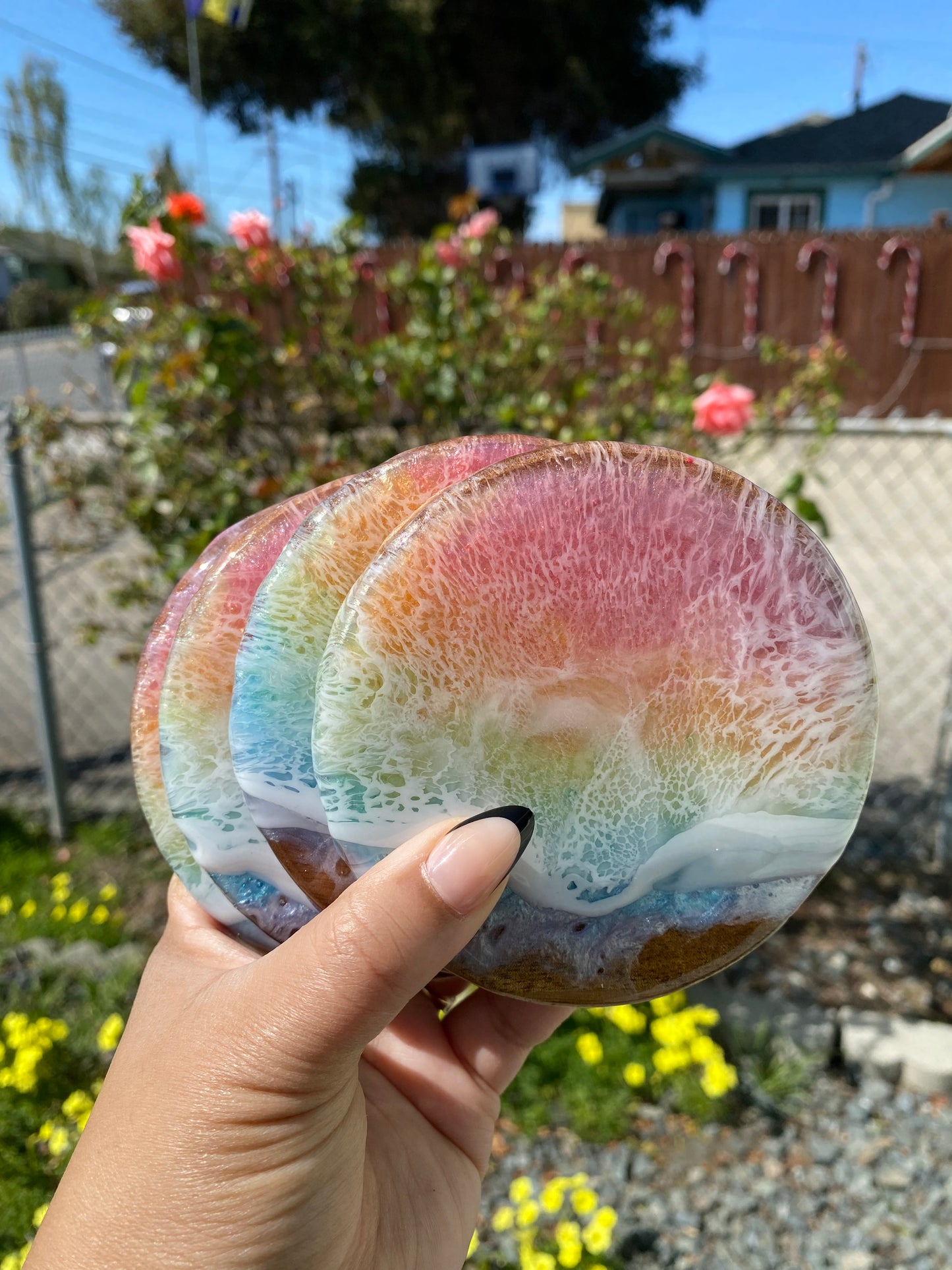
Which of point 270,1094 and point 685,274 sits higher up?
point 685,274

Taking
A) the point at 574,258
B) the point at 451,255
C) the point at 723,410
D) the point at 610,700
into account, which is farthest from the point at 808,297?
the point at 610,700

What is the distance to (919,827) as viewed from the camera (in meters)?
3.31

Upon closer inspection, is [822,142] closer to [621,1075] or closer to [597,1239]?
[621,1075]

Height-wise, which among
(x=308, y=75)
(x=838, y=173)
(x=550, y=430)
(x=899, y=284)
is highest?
(x=308, y=75)

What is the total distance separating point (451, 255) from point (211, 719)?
2422mm

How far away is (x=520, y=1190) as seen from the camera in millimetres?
1771

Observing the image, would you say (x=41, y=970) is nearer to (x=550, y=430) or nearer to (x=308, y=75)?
(x=550, y=430)

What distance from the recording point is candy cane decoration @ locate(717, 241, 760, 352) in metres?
11.2

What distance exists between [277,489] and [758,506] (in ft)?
6.37

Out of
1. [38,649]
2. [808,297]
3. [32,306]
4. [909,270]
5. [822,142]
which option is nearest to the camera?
[38,649]

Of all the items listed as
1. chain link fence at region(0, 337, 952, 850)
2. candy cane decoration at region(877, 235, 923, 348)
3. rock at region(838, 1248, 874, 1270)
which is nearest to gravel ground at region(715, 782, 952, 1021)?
chain link fence at region(0, 337, 952, 850)

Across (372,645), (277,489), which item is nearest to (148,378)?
(277,489)

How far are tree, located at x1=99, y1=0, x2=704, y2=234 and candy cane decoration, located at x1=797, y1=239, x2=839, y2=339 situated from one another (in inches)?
426

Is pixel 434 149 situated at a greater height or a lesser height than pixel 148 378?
greater
